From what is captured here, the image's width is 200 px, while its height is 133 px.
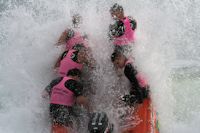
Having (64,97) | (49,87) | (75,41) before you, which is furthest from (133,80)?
(75,41)

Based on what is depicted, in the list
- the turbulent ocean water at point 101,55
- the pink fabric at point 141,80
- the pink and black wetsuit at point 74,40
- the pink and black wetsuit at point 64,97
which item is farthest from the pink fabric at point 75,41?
the pink fabric at point 141,80

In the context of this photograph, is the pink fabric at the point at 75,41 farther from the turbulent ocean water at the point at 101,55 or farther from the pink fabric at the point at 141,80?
the pink fabric at the point at 141,80

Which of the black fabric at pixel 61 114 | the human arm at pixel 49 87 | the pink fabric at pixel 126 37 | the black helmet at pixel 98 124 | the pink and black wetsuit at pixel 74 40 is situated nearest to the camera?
the black helmet at pixel 98 124

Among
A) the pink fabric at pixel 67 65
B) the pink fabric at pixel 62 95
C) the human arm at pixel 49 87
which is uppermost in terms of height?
the pink fabric at pixel 67 65

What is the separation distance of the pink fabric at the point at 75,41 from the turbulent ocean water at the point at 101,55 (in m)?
0.22

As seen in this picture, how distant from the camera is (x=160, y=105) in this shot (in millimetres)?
5953

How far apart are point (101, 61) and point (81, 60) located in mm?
520

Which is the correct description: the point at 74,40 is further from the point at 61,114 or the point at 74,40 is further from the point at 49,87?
the point at 61,114

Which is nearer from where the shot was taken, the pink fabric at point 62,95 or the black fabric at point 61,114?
the black fabric at point 61,114

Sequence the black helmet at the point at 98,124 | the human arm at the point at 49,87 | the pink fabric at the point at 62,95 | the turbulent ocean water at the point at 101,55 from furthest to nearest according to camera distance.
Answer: the turbulent ocean water at the point at 101,55
the human arm at the point at 49,87
the pink fabric at the point at 62,95
the black helmet at the point at 98,124

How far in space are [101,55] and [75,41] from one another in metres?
0.49

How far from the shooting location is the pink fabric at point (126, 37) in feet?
20.3

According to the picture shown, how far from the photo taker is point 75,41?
6586mm

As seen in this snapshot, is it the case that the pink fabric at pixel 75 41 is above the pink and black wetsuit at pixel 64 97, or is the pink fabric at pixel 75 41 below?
above
